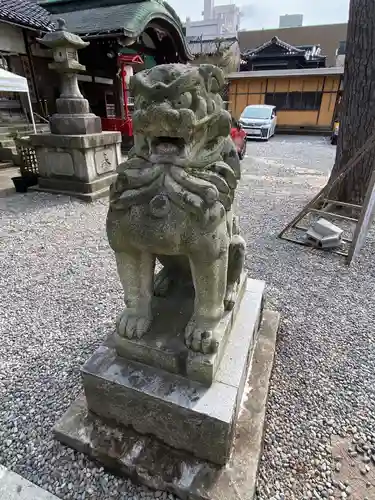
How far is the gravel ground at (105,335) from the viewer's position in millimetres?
1507

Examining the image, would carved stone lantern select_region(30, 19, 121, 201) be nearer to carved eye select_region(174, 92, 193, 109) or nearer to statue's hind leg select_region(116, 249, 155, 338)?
statue's hind leg select_region(116, 249, 155, 338)

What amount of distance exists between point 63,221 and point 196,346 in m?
3.96

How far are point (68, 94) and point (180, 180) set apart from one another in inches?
214

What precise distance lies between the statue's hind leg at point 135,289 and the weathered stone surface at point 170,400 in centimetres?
20

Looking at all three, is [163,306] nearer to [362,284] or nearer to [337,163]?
[362,284]

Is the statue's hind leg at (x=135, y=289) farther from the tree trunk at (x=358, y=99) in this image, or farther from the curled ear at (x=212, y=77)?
the tree trunk at (x=358, y=99)

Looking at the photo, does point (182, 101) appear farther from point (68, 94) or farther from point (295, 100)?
point (295, 100)

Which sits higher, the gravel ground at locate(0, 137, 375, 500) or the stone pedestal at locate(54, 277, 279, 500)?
the stone pedestal at locate(54, 277, 279, 500)

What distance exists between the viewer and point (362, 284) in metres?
3.19

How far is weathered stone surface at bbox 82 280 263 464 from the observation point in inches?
54.1

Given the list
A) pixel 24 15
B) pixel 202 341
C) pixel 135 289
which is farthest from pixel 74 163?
pixel 24 15

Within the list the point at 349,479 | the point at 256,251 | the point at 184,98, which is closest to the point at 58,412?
the point at 349,479

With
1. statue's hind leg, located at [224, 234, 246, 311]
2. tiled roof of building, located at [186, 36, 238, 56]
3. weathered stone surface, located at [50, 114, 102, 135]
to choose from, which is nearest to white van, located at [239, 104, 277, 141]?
weathered stone surface, located at [50, 114, 102, 135]

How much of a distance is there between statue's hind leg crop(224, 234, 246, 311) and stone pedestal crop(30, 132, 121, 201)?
4.53m
